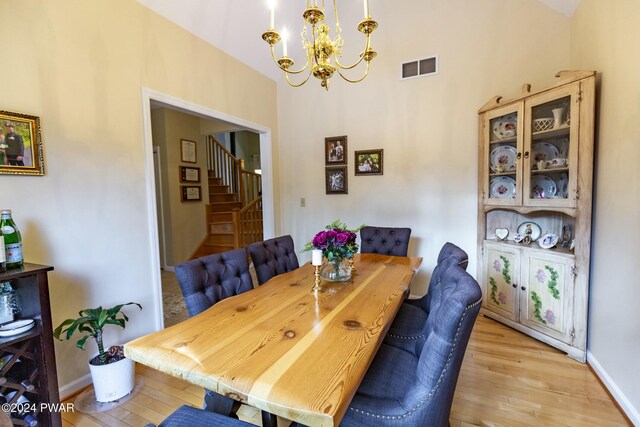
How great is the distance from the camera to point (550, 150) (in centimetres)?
259

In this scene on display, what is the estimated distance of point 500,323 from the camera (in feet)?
9.52

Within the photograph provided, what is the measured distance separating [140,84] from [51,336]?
181 cm

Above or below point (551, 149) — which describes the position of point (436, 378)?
below

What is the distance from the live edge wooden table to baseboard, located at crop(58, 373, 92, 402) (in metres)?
1.40

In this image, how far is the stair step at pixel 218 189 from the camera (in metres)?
5.99

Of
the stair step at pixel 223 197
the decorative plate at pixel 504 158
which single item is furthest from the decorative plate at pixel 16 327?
the stair step at pixel 223 197

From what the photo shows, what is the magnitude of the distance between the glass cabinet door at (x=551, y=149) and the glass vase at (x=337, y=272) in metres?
1.81

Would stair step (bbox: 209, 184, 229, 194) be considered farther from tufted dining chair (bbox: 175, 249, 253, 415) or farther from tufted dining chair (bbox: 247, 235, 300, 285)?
tufted dining chair (bbox: 175, 249, 253, 415)

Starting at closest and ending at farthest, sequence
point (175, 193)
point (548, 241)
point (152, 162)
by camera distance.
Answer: point (152, 162)
point (548, 241)
point (175, 193)

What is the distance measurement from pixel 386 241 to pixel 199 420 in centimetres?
224

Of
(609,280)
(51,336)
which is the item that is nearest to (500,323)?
(609,280)

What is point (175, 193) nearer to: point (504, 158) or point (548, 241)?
point (504, 158)

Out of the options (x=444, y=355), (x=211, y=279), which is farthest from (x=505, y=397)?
(x=211, y=279)

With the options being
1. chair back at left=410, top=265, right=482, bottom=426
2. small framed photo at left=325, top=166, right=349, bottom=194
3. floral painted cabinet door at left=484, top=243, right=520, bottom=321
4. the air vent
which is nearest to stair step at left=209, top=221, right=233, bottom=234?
small framed photo at left=325, top=166, right=349, bottom=194
